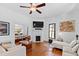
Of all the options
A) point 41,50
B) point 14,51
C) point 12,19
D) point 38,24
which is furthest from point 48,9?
point 14,51

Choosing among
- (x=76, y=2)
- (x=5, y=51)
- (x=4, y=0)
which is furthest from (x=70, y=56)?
(x=4, y=0)

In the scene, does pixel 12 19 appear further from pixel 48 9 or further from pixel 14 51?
pixel 48 9

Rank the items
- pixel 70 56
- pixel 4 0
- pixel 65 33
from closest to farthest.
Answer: pixel 4 0 < pixel 70 56 < pixel 65 33

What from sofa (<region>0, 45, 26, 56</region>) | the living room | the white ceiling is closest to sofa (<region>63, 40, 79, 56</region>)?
the living room

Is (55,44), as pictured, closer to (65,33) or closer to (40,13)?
(65,33)

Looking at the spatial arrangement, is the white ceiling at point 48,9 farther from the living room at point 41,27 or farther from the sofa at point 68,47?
the sofa at point 68,47

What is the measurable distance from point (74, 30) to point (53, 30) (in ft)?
1.83

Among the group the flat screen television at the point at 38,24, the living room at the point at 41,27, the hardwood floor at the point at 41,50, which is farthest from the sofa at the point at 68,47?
the flat screen television at the point at 38,24

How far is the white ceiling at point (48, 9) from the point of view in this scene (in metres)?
2.85

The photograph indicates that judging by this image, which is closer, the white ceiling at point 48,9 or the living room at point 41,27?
the white ceiling at point 48,9

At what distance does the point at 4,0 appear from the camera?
102 inches

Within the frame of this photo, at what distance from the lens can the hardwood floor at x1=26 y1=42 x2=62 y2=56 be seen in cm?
316

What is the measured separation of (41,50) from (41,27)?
0.67 meters

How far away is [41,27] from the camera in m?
3.20
